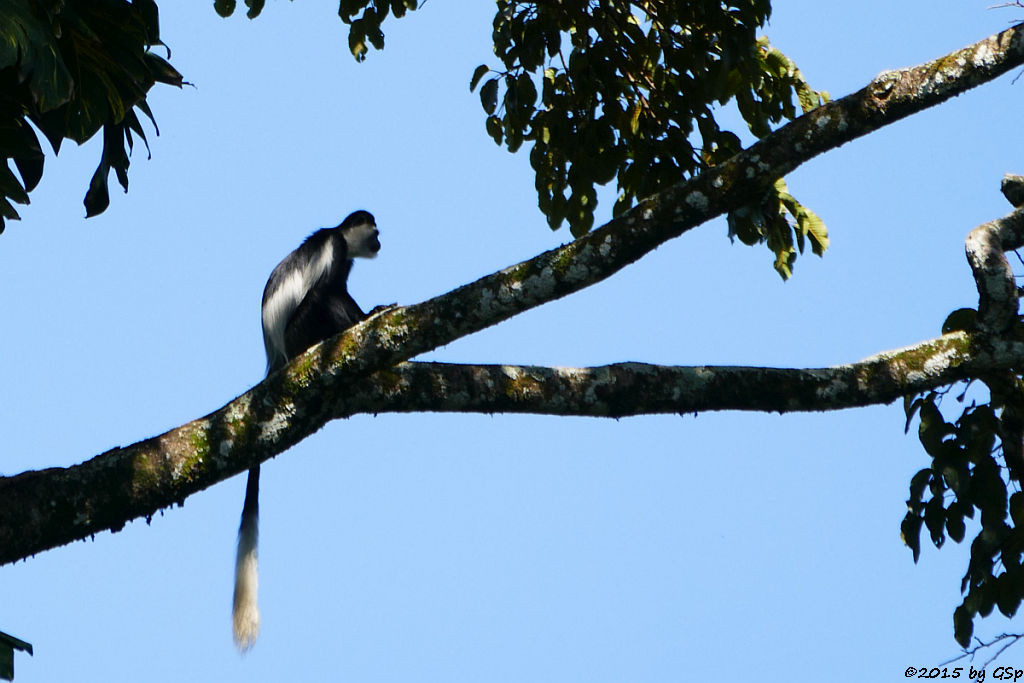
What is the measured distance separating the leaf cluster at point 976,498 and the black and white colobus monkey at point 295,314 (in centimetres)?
225

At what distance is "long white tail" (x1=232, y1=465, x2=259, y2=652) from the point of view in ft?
11.4

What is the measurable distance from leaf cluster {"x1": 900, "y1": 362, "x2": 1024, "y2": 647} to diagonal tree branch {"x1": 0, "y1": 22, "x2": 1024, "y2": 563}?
465 millimetres

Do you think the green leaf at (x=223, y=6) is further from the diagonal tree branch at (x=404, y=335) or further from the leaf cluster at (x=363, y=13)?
the diagonal tree branch at (x=404, y=335)

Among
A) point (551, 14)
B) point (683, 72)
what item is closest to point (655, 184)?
point (683, 72)

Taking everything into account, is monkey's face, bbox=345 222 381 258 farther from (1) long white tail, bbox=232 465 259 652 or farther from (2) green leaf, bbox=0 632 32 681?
(2) green leaf, bbox=0 632 32 681

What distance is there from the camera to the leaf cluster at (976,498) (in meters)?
2.87

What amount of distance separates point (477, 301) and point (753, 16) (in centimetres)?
152

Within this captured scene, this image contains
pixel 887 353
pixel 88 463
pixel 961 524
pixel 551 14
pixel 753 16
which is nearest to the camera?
pixel 88 463

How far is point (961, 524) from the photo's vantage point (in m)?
3.00

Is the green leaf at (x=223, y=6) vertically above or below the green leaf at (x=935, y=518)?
above

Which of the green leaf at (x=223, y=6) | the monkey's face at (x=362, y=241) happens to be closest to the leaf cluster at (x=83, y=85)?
the green leaf at (x=223, y=6)

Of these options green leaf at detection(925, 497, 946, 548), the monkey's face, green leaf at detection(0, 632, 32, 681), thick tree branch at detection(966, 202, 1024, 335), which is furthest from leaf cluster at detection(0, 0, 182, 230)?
green leaf at detection(925, 497, 946, 548)

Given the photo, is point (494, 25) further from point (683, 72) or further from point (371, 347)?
point (371, 347)

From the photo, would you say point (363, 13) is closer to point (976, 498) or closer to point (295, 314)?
point (295, 314)
